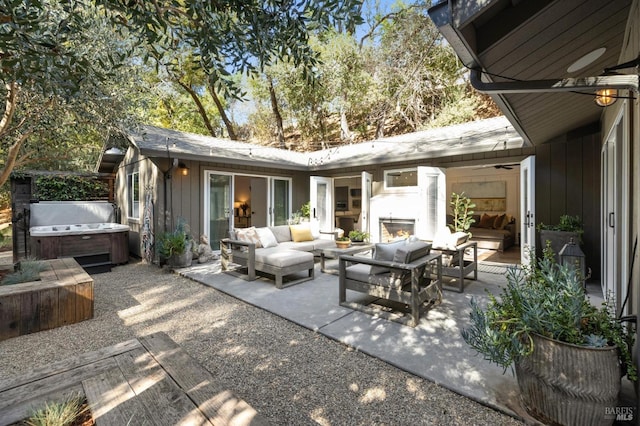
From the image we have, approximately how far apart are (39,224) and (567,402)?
9.22 meters

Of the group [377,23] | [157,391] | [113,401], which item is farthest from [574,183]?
[377,23]

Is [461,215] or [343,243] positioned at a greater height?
[461,215]

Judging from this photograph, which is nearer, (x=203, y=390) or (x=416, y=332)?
(x=203, y=390)

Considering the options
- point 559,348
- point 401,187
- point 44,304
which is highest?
point 401,187

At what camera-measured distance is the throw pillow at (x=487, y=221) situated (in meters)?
8.75

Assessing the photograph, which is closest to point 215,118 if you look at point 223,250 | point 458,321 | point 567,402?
point 223,250

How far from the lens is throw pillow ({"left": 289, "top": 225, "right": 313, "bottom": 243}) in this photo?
642 cm

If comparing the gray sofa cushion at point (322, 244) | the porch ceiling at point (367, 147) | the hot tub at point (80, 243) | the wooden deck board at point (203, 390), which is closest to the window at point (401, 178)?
the porch ceiling at point (367, 147)

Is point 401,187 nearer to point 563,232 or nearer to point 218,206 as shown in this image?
point 563,232

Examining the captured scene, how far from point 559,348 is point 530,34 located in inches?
80.7

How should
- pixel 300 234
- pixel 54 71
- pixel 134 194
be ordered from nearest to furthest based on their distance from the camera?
1. pixel 54 71
2. pixel 300 234
3. pixel 134 194

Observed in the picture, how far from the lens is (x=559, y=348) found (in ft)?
5.40

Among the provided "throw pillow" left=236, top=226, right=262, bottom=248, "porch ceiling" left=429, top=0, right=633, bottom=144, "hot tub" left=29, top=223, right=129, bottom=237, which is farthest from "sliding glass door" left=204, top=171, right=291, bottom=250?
"porch ceiling" left=429, top=0, right=633, bottom=144

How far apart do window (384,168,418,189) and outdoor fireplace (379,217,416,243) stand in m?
0.89
